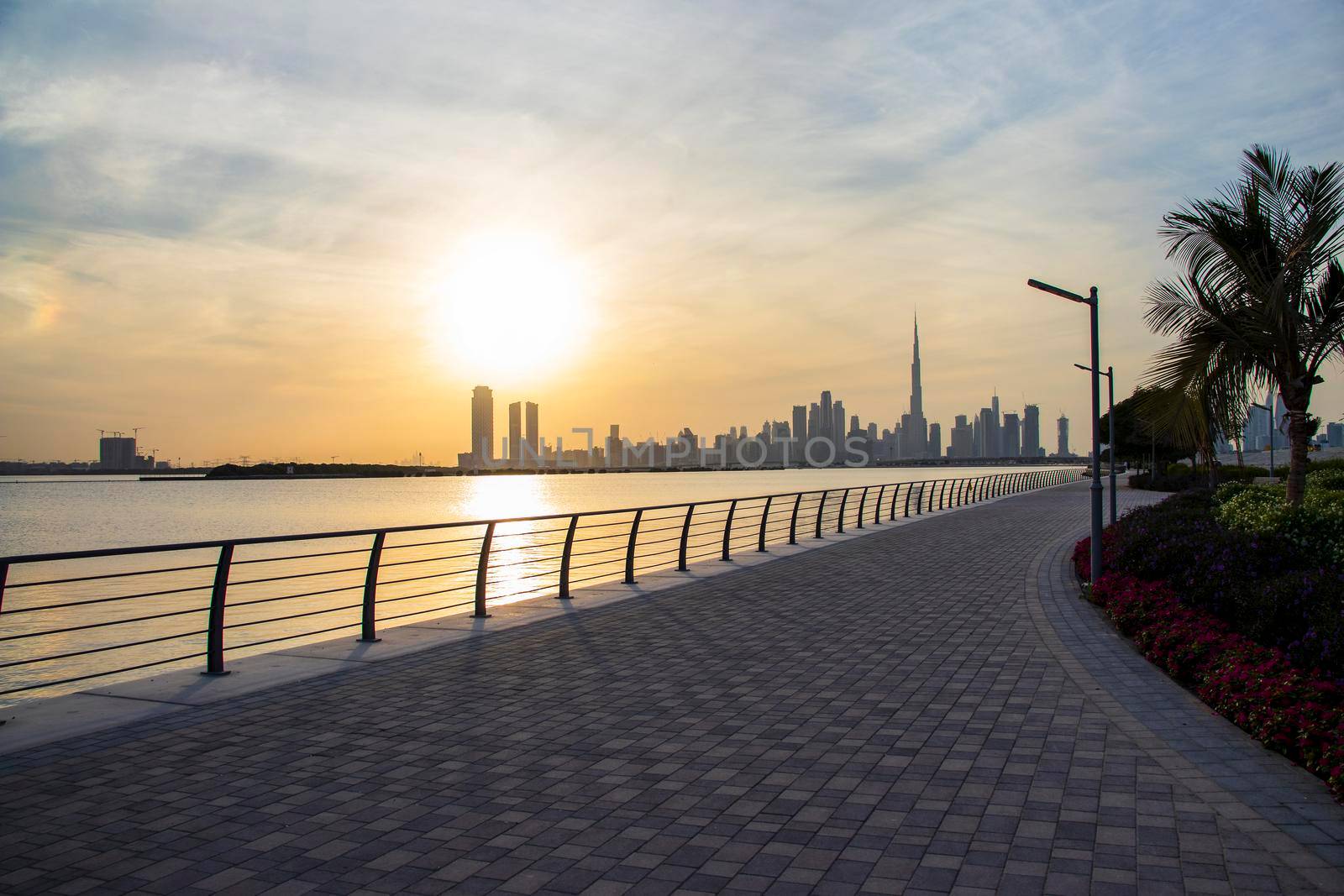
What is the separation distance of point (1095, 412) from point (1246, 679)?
800 centimetres

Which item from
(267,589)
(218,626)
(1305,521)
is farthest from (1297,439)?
(267,589)

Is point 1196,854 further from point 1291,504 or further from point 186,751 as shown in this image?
point 1291,504

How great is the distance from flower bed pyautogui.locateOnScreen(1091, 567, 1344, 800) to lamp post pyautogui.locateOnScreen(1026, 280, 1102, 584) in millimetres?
2630

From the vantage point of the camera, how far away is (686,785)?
5.41 m

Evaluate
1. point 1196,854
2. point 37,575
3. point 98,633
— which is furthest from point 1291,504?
point 37,575

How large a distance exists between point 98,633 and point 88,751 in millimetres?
19690

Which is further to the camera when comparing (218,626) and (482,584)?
(482,584)

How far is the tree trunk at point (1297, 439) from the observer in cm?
1330

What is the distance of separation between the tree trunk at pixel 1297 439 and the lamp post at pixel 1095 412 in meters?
2.50

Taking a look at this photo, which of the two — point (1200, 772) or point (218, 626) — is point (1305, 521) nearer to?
point (1200, 772)

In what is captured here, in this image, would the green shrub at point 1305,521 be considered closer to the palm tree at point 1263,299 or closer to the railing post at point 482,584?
the palm tree at point 1263,299

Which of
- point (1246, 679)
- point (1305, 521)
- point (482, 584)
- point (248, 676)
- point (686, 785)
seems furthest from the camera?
point (1305, 521)

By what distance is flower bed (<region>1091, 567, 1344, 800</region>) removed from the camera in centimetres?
558

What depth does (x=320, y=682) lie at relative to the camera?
318 inches
